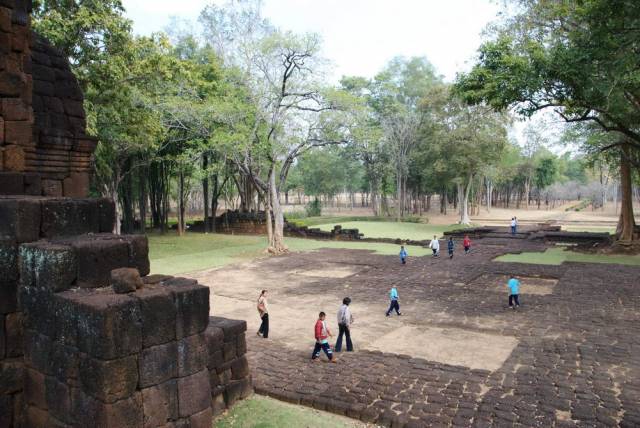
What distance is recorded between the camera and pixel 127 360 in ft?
14.1

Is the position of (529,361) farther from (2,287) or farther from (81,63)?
(81,63)

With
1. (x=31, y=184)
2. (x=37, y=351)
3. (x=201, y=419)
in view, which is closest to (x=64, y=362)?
(x=37, y=351)

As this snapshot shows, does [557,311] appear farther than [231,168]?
No

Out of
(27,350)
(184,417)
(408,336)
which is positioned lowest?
(408,336)

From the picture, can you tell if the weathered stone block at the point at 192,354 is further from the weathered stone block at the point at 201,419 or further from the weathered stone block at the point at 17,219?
the weathered stone block at the point at 17,219

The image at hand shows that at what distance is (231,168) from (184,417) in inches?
1259

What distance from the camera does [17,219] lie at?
4.91 m

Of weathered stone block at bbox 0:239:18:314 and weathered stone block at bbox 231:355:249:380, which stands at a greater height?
weathered stone block at bbox 0:239:18:314

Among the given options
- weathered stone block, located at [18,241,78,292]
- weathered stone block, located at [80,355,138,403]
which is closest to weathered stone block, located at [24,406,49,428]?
weathered stone block, located at [80,355,138,403]

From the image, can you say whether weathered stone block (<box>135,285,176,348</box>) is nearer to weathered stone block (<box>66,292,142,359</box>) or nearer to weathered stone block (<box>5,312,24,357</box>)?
weathered stone block (<box>66,292,142,359</box>)

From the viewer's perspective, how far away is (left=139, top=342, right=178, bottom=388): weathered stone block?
4461 mm

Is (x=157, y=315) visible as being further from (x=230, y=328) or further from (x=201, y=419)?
(x=230, y=328)

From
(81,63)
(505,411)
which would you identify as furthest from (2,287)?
(81,63)

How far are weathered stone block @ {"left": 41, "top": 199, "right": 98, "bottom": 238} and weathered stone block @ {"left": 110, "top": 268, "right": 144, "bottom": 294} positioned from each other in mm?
1087
